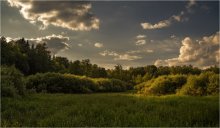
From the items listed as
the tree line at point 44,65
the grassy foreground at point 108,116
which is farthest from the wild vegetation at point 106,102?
the tree line at point 44,65

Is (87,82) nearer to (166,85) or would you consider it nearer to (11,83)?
(166,85)

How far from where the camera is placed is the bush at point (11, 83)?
17.0 metres

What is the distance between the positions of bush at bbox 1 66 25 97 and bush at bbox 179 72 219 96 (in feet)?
32.7

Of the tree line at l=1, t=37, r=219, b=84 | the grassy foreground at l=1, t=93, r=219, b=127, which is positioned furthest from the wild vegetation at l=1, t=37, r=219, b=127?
the tree line at l=1, t=37, r=219, b=84

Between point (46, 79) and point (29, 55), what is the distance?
→ 27350 mm

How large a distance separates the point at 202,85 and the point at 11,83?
1159 cm

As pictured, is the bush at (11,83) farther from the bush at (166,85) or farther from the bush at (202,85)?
the bush at (202,85)

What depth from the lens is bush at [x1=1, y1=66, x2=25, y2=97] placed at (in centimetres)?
1699

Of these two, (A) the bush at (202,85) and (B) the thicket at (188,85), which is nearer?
(A) the bush at (202,85)

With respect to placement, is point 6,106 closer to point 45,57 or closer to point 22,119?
point 22,119

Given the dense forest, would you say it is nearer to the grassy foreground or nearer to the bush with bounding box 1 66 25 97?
the bush with bounding box 1 66 25 97

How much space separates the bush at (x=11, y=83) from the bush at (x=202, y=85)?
9.97m

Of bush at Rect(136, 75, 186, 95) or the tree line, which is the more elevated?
the tree line

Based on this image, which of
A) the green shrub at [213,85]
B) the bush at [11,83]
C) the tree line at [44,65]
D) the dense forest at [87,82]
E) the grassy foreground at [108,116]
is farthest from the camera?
the tree line at [44,65]
